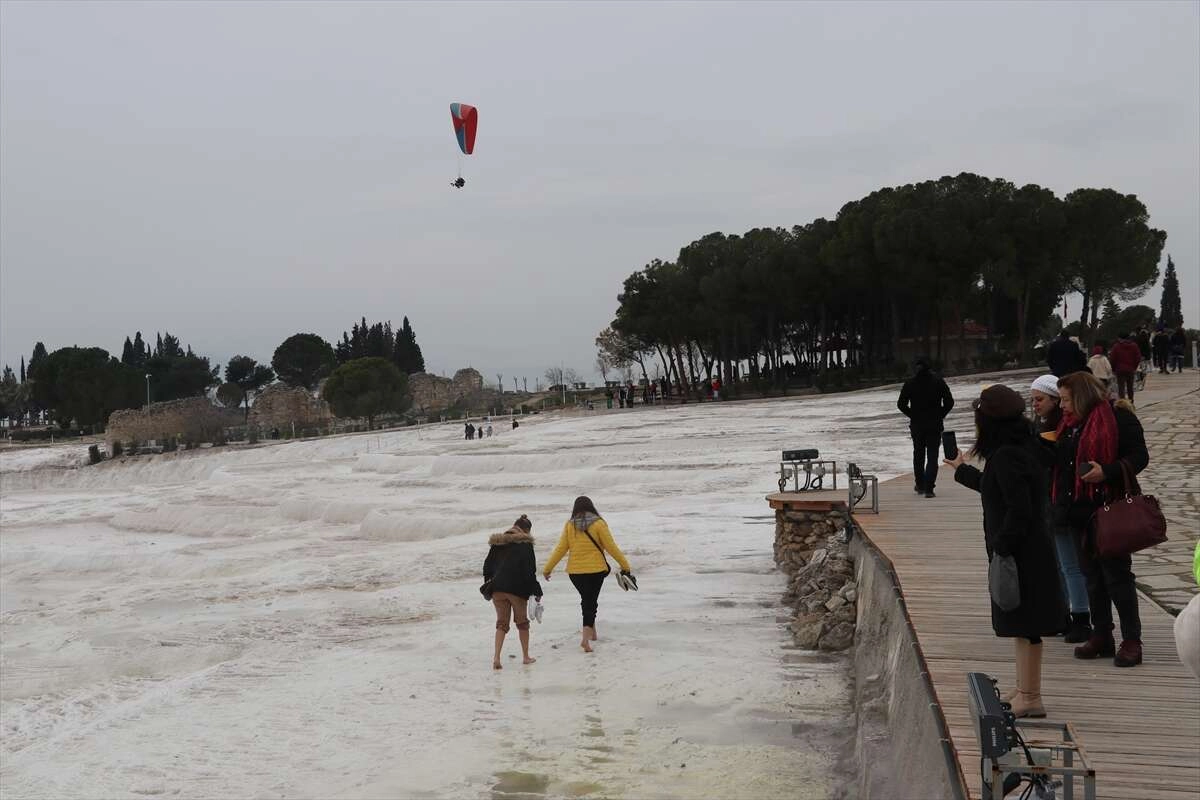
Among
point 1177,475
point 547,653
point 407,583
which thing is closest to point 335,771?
point 547,653

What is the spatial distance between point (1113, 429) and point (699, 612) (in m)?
7.98

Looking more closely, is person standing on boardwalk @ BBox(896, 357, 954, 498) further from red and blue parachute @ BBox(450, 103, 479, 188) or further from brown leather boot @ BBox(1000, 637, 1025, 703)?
red and blue parachute @ BBox(450, 103, 479, 188)

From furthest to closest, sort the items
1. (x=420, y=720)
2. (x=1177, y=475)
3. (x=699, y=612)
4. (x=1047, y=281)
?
(x=1047, y=281) < (x=1177, y=475) < (x=699, y=612) < (x=420, y=720)

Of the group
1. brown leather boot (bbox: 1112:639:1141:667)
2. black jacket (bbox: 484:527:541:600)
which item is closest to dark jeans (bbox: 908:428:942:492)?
black jacket (bbox: 484:527:541:600)

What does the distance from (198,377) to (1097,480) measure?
121m

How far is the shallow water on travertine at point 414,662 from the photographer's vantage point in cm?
860

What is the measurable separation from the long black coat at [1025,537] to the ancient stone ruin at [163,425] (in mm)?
68343

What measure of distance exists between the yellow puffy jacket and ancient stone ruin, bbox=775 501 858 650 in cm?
220

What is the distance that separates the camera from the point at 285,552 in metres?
21.8

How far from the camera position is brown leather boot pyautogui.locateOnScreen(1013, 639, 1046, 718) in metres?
4.82

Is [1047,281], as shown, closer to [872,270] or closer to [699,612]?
[872,270]

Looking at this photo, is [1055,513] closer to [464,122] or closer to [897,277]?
[464,122]

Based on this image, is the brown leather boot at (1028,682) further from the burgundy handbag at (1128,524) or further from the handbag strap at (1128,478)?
the handbag strap at (1128,478)

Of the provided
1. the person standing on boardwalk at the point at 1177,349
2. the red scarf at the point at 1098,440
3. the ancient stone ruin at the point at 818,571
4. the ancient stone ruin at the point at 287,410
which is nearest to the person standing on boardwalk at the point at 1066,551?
the red scarf at the point at 1098,440
